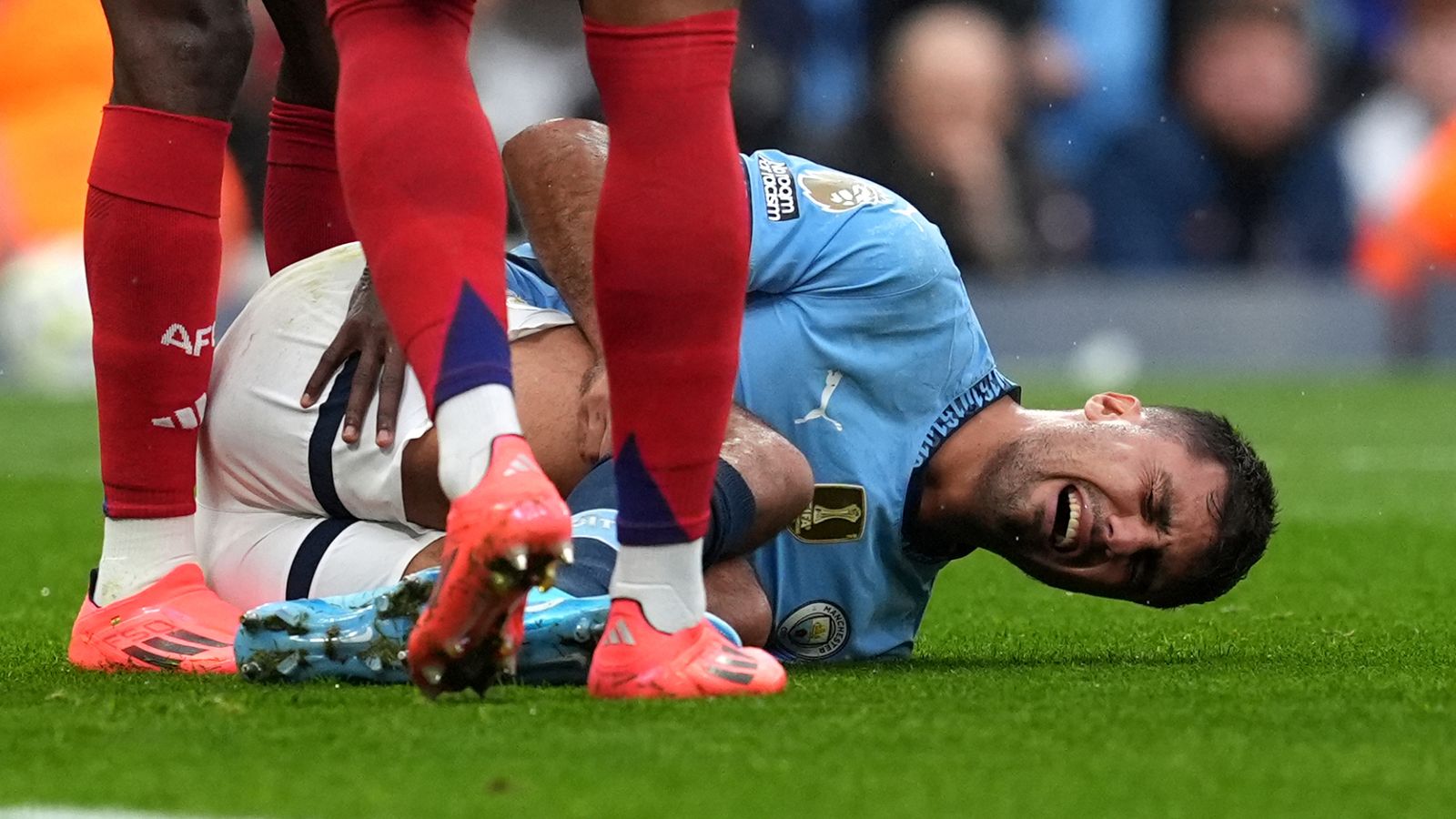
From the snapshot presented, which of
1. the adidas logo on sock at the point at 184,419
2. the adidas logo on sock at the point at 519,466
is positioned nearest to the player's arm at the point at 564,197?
the adidas logo on sock at the point at 184,419

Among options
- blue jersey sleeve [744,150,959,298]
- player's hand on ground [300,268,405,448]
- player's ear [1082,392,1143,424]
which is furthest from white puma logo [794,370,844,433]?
player's hand on ground [300,268,405,448]

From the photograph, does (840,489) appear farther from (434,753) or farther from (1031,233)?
(1031,233)

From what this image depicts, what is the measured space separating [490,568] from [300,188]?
139 cm

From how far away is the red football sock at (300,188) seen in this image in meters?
3.22

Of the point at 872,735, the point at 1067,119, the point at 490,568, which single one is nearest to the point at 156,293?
the point at 490,568

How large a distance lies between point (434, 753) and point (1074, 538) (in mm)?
1197

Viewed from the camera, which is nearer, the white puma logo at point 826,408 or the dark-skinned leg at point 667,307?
the dark-skinned leg at point 667,307

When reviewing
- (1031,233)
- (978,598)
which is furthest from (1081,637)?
(1031,233)

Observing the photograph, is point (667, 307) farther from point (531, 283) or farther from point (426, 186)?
point (531, 283)

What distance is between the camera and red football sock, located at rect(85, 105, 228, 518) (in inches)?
109

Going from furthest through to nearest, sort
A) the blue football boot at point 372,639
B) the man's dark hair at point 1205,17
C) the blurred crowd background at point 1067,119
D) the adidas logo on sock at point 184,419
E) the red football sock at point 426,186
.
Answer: the man's dark hair at point 1205,17 < the blurred crowd background at point 1067,119 < the adidas logo on sock at point 184,419 < the blue football boot at point 372,639 < the red football sock at point 426,186

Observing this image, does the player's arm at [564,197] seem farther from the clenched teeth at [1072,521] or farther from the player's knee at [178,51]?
the clenched teeth at [1072,521]

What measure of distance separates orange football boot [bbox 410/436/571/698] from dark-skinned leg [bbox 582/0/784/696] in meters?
0.22

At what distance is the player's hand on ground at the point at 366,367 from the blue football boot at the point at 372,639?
41 centimetres
